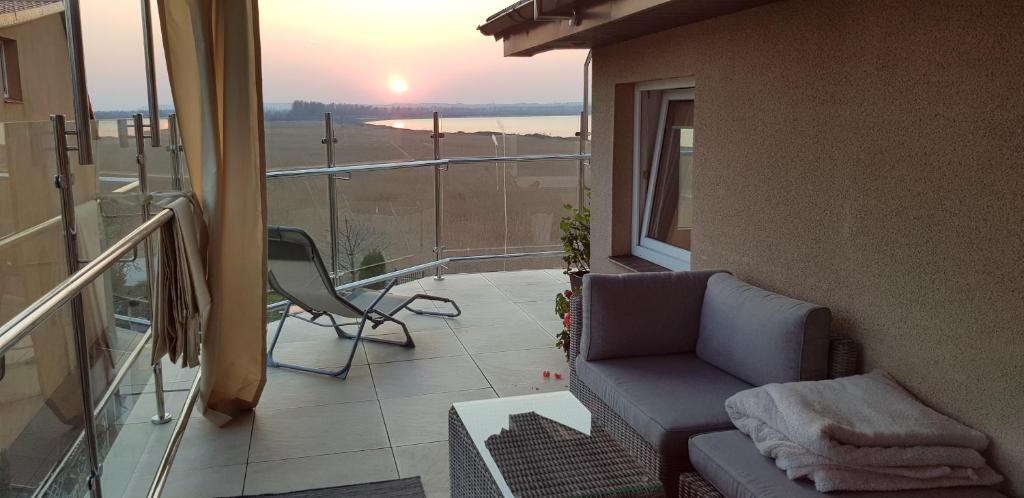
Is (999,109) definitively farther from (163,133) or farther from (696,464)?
(163,133)

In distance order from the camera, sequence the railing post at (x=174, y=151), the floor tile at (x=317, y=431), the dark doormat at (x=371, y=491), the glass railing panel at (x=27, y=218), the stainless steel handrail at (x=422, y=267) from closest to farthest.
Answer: the glass railing panel at (x=27, y=218), the dark doormat at (x=371, y=491), the floor tile at (x=317, y=431), the railing post at (x=174, y=151), the stainless steel handrail at (x=422, y=267)

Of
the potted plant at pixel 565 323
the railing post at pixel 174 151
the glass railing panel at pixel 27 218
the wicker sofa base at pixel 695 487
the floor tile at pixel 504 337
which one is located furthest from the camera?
the floor tile at pixel 504 337

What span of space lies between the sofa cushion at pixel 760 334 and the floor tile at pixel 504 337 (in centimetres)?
187

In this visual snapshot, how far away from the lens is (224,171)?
3668 mm

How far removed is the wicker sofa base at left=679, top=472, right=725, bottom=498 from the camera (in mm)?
2418

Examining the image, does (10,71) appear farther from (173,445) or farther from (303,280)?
(303,280)

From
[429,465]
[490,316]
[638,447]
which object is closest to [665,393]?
[638,447]

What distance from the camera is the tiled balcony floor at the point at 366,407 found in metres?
3.32

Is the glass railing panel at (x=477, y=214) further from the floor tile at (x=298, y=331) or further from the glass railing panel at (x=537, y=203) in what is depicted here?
the floor tile at (x=298, y=331)

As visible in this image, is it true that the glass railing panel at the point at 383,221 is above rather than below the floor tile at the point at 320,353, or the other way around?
above

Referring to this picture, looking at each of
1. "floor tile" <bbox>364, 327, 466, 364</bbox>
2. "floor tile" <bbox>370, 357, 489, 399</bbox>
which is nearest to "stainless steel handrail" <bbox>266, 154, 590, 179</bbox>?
"floor tile" <bbox>364, 327, 466, 364</bbox>

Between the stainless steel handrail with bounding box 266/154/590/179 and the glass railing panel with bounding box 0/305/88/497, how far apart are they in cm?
304

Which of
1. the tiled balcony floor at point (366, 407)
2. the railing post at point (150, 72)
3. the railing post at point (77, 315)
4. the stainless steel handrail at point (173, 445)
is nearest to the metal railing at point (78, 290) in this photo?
the railing post at point (77, 315)

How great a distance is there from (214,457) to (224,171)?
126 cm
